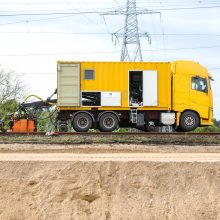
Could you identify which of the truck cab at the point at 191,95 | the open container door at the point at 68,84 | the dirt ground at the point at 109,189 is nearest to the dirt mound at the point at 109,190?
the dirt ground at the point at 109,189

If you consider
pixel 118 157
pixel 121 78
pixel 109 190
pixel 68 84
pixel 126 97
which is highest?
pixel 121 78

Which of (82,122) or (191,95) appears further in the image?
(191,95)

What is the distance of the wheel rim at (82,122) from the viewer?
21922 millimetres

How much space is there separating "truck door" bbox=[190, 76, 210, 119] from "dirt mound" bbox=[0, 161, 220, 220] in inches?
340

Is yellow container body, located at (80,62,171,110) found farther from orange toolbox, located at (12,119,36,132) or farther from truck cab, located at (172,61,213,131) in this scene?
orange toolbox, located at (12,119,36,132)

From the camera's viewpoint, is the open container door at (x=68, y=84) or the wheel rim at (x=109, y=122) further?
the open container door at (x=68, y=84)

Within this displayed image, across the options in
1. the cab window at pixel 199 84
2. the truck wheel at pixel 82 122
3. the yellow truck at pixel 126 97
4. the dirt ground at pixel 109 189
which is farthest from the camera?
the cab window at pixel 199 84

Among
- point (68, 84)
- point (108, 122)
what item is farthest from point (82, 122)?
point (68, 84)

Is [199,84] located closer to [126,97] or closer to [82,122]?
[126,97]

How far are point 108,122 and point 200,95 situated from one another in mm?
4157

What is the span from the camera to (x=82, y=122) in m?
22.0

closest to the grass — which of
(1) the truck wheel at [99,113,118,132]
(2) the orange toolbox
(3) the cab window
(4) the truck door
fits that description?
(1) the truck wheel at [99,113,118,132]

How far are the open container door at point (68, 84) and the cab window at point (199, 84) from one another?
4.96 m

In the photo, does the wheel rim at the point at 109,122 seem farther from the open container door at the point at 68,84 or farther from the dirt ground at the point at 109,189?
the dirt ground at the point at 109,189
